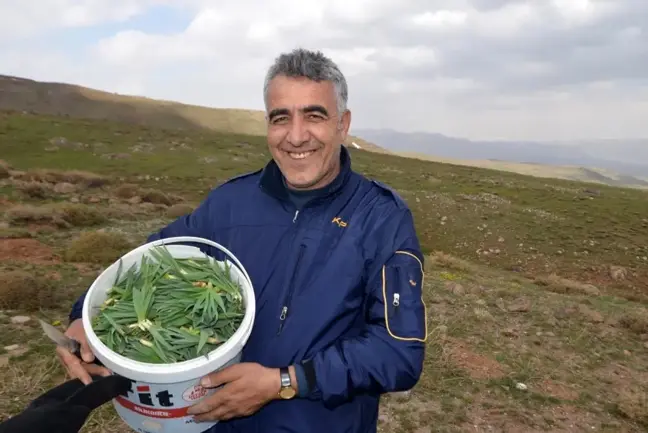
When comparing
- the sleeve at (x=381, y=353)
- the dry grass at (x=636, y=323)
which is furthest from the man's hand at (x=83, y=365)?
the dry grass at (x=636, y=323)

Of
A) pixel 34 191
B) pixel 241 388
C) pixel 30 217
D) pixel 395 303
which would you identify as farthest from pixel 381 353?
pixel 34 191

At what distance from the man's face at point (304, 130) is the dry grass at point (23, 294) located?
6361 millimetres

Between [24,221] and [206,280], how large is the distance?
15629 mm

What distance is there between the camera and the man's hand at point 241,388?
2.16 metres

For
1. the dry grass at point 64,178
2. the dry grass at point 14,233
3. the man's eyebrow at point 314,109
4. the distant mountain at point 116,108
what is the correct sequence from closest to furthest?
the man's eyebrow at point 314,109 < the dry grass at point 14,233 < the dry grass at point 64,178 < the distant mountain at point 116,108

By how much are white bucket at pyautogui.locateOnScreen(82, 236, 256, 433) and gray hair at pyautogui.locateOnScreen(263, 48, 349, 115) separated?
1.05 meters

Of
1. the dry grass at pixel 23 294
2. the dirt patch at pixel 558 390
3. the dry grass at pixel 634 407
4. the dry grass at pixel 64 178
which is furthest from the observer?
the dry grass at pixel 64 178

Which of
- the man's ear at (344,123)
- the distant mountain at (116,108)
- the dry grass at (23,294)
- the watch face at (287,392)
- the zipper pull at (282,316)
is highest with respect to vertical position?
the distant mountain at (116,108)

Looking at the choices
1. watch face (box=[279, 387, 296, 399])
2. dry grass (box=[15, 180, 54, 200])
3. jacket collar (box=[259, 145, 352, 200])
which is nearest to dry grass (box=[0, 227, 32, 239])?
dry grass (box=[15, 180, 54, 200])

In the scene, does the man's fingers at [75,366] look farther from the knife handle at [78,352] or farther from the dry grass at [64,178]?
the dry grass at [64,178]

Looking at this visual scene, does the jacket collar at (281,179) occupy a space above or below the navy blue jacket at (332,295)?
above

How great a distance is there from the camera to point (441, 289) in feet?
35.6

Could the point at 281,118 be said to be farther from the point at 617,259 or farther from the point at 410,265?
the point at 617,259

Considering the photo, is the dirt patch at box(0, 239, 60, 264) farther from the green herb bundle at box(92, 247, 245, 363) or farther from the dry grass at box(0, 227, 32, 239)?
the green herb bundle at box(92, 247, 245, 363)
